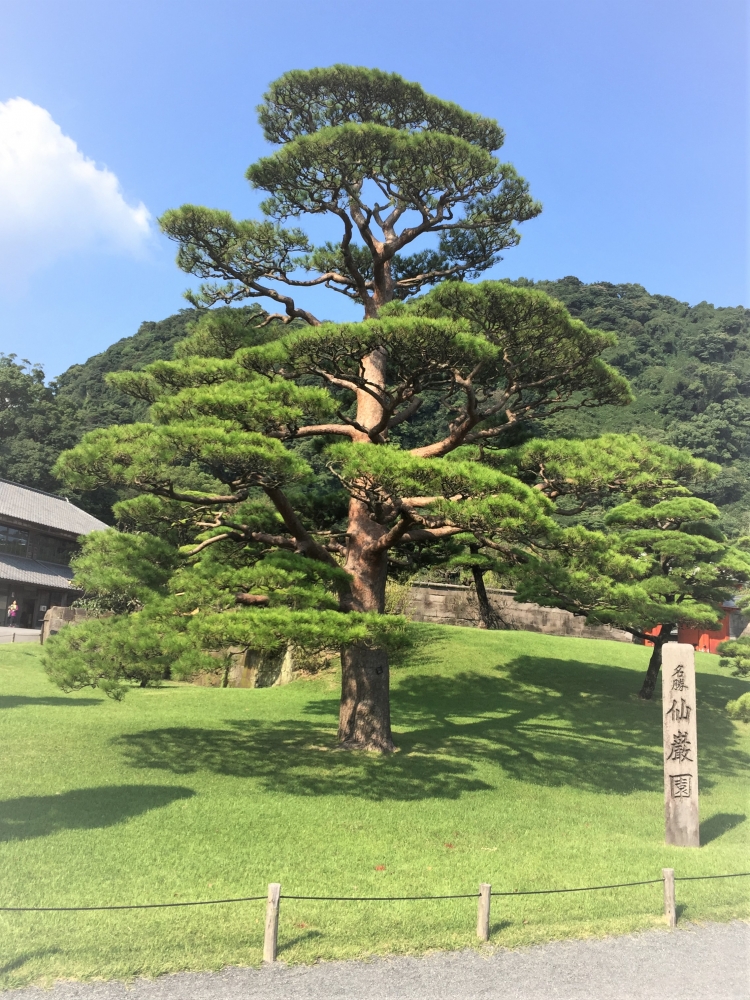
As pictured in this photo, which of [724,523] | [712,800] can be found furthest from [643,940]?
[724,523]

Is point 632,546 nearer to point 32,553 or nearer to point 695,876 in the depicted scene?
point 695,876

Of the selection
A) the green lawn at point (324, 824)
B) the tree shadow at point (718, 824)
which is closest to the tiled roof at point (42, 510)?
the green lawn at point (324, 824)

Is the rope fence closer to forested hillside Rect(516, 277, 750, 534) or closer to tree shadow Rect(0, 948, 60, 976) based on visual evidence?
tree shadow Rect(0, 948, 60, 976)

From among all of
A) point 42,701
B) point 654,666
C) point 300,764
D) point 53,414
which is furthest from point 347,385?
point 53,414

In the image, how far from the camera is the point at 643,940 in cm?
518

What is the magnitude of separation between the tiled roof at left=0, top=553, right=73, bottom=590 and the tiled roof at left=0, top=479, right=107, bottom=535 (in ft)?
5.14

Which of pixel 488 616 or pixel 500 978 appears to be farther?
pixel 488 616

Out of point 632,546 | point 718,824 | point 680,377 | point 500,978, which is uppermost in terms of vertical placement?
point 680,377

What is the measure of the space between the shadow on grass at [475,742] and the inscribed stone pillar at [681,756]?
6.90ft

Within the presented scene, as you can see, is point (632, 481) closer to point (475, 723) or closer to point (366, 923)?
point (475, 723)

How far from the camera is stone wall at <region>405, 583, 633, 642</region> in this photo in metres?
21.7

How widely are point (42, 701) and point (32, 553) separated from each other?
58.3 ft

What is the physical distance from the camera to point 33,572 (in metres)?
27.7

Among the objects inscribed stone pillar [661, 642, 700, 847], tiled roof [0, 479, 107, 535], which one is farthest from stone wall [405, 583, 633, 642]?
inscribed stone pillar [661, 642, 700, 847]
